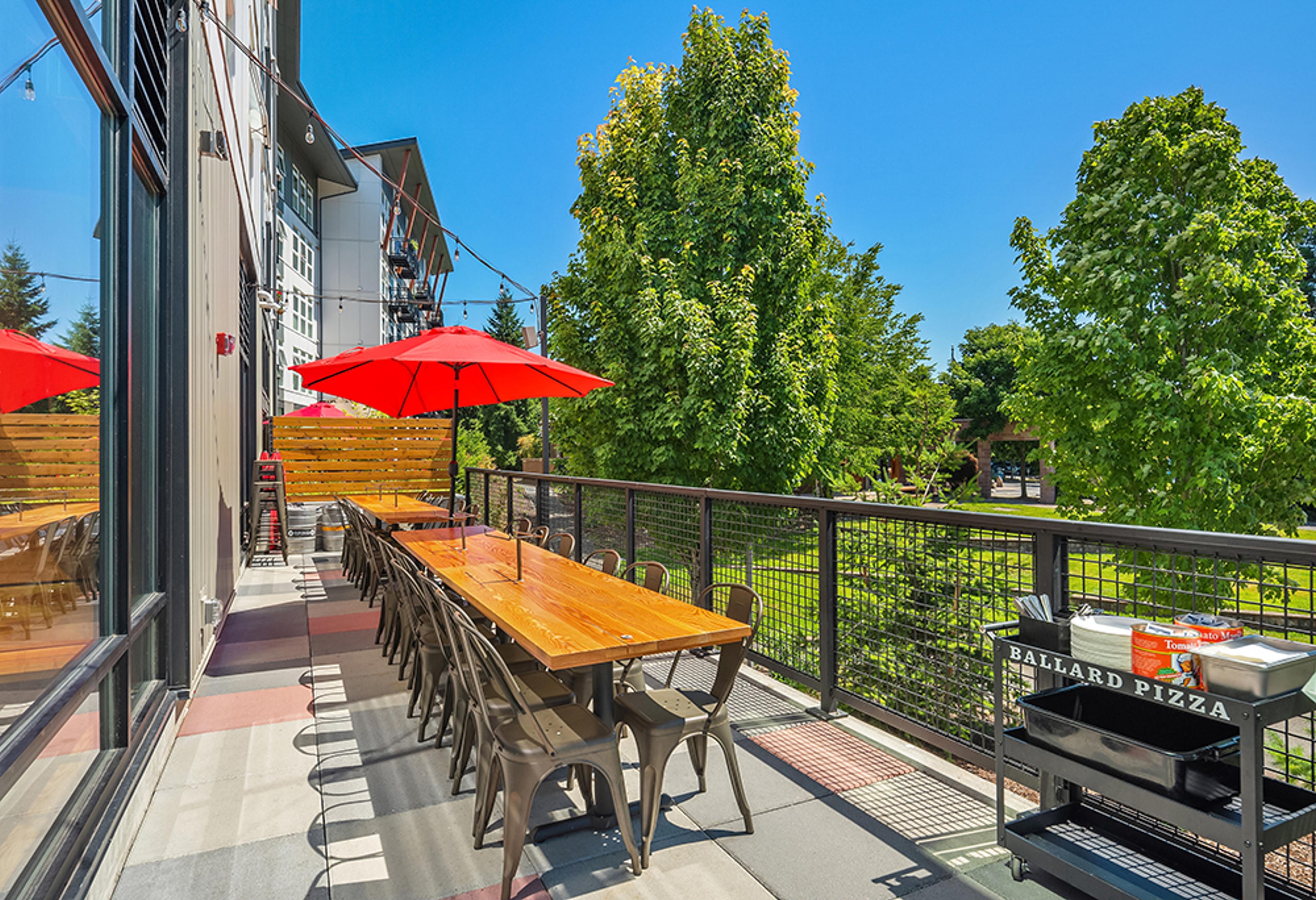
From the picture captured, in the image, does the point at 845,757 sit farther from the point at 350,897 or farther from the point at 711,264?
the point at 711,264

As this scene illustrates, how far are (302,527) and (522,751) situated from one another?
976cm

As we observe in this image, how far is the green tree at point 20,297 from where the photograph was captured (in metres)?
1.70

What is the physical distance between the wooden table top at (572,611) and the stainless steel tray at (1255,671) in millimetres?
1397

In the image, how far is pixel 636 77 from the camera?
49.3 ft

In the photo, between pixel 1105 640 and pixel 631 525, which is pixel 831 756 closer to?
pixel 1105 640

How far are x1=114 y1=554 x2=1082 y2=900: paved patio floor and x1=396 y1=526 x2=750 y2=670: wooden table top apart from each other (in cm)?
73

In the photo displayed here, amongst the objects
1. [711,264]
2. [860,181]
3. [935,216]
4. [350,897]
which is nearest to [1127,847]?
[350,897]

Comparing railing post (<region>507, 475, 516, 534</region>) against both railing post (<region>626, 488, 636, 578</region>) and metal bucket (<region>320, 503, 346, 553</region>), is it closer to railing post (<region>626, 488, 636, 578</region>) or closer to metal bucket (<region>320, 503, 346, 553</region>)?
railing post (<region>626, 488, 636, 578</region>)

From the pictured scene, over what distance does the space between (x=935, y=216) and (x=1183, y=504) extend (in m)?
30.4

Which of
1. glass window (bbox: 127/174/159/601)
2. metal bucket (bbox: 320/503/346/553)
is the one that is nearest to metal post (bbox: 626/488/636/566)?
glass window (bbox: 127/174/159/601)

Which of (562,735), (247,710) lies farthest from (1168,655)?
(247,710)

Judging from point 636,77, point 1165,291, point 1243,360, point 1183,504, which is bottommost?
point 1183,504

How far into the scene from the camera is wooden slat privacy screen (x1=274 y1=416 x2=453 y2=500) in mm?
11344

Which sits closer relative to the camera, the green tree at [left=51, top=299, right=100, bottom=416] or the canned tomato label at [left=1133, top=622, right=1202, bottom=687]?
the canned tomato label at [left=1133, top=622, right=1202, bottom=687]
